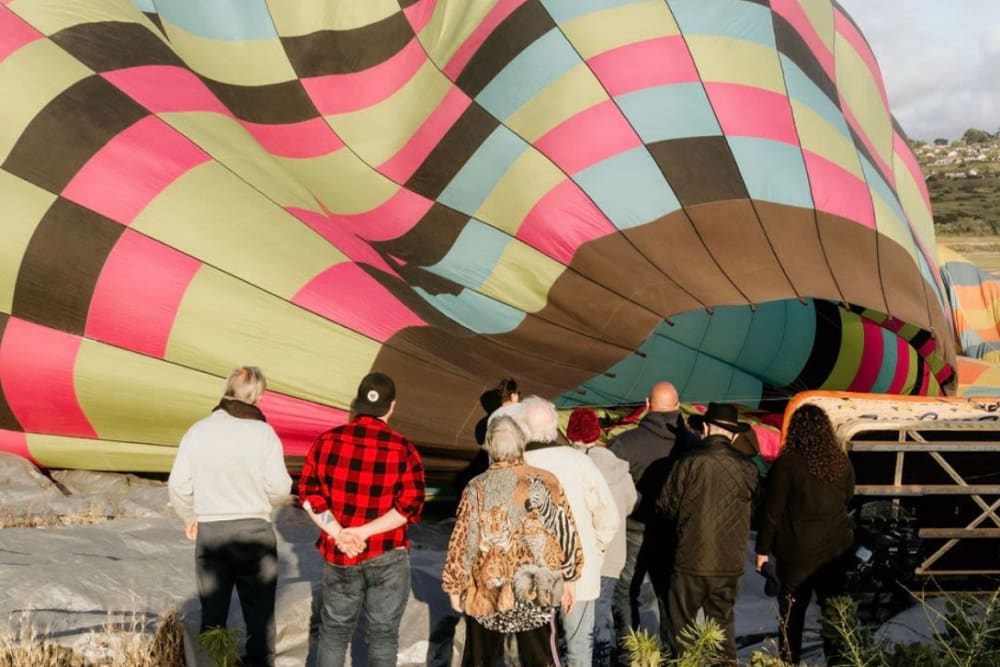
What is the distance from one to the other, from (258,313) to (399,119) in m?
2.19

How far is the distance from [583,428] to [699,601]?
0.76 metres

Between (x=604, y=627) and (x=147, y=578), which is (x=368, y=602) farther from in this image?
(x=147, y=578)

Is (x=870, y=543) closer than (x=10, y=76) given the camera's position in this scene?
Yes

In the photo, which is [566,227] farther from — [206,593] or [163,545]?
[206,593]

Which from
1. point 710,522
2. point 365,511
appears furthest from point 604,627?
point 365,511

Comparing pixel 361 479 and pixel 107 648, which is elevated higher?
pixel 361 479

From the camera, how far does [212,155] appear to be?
6387mm

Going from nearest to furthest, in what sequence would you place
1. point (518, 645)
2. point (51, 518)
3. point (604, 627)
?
1. point (518, 645)
2. point (604, 627)
3. point (51, 518)

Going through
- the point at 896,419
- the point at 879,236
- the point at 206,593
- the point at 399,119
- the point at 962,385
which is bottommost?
the point at 206,593

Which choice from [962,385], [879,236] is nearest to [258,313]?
[879,236]

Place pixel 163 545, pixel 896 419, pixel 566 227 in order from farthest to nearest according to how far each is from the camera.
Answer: pixel 566 227 < pixel 896 419 < pixel 163 545

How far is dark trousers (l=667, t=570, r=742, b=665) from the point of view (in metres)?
3.82

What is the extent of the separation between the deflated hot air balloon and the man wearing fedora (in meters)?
1.99

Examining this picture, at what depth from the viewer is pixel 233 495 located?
3.48 m
